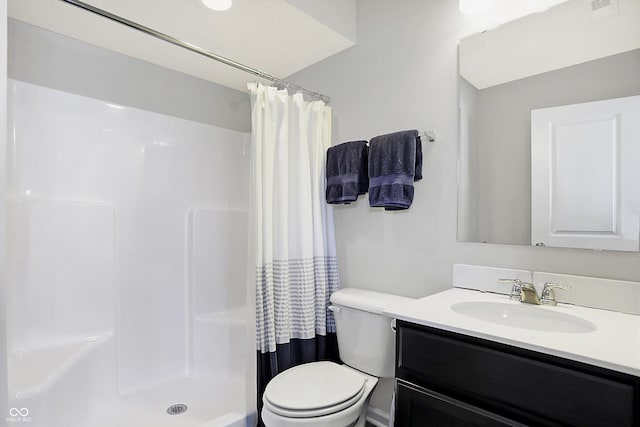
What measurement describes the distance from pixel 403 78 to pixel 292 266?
1.16 meters

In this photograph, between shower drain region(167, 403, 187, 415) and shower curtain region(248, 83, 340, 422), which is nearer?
shower curtain region(248, 83, 340, 422)

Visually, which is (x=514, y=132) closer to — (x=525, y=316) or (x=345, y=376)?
(x=525, y=316)

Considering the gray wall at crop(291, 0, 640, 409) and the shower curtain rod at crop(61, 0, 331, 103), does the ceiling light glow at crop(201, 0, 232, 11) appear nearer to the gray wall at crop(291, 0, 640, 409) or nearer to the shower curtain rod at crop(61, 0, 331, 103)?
the shower curtain rod at crop(61, 0, 331, 103)

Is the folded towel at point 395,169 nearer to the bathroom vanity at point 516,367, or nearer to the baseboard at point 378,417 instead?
the bathroom vanity at point 516,367

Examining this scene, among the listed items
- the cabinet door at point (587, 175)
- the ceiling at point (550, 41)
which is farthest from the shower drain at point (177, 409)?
the ceiling at point (550, 41)

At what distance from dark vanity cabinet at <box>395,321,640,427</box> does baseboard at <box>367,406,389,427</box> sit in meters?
0.74

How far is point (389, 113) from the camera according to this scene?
1862 millimetres

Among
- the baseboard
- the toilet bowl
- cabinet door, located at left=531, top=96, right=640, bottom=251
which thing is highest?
cabinet door, located at left=531, top=96, right=640, bottom=251

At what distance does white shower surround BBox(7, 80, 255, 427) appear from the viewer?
172 cm

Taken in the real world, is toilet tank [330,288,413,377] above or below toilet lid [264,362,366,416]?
above

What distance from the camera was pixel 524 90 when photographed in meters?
1.44

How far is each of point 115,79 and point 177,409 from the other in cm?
200

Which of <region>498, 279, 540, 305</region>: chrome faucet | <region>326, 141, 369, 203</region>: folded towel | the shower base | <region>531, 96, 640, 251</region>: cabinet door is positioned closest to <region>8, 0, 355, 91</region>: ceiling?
<region>326, 141, 369, 203</region>: folded towel

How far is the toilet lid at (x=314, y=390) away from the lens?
1.36 meters
